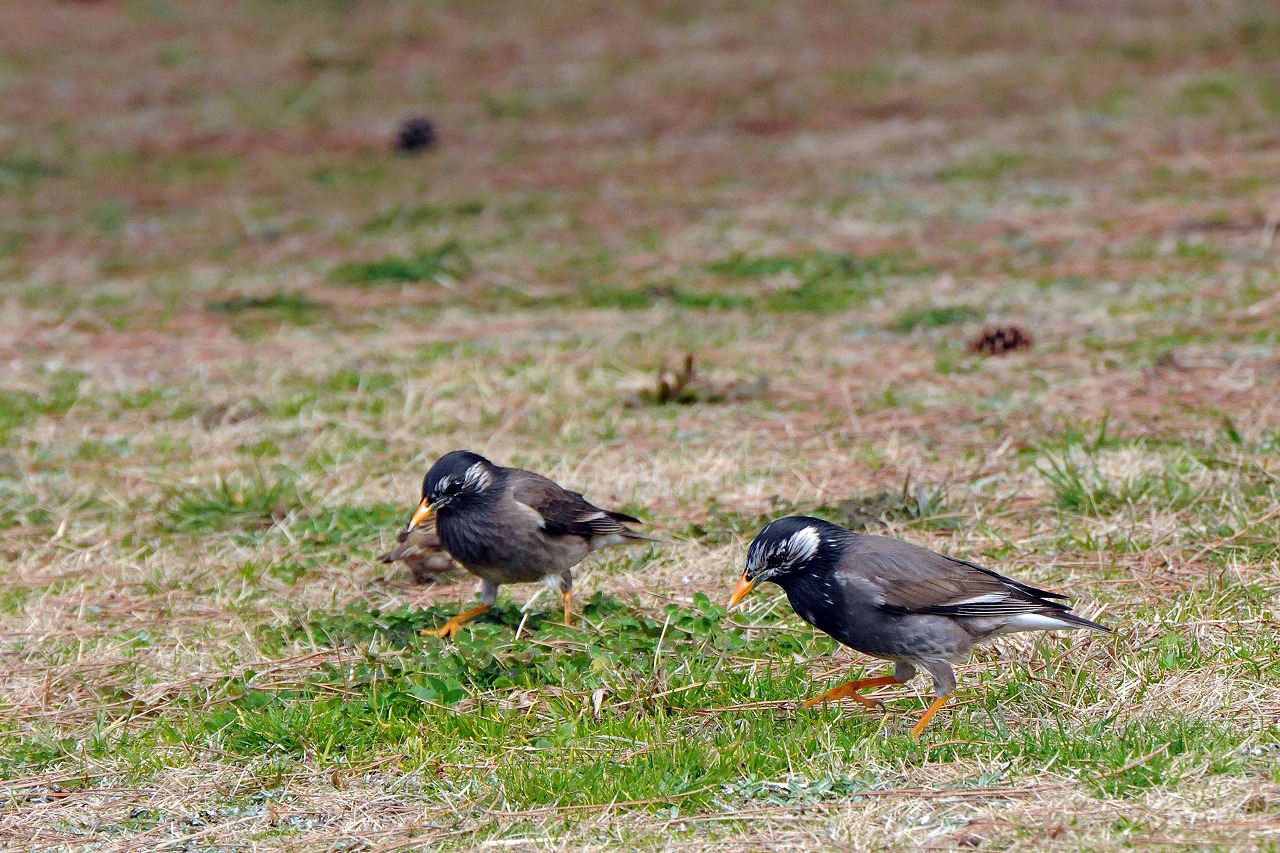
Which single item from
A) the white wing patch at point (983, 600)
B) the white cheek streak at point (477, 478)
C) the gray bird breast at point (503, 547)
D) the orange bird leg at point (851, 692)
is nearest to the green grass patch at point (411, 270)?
the white cheek streak at point (477, 478)

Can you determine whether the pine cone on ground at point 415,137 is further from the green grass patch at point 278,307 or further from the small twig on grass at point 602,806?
the small twig on grass at point 602,806

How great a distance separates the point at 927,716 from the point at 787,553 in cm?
73

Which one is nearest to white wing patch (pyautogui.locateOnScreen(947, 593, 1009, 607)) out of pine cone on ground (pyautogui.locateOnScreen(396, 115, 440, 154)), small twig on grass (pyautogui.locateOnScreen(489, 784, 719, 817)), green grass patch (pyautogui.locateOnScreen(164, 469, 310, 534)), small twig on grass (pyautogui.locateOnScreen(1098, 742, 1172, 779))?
small twig on grass (pyautogui.locateOnScreen(1098, 742, 1172, 779))

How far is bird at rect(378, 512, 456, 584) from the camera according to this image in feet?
22.2

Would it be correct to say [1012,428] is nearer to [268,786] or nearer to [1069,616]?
[1069,616]

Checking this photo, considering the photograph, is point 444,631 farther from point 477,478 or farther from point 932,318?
point 932,318

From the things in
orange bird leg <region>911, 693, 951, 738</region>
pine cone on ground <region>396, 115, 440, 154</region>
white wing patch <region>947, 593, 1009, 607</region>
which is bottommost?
orange bird leg <region>911, 693, 951, 738</region>

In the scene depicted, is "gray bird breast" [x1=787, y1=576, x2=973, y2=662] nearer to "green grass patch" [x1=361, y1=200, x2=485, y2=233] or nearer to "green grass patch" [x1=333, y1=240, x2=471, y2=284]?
"green grass patch" [x1=333, y1=240, x2=471, y2=284]

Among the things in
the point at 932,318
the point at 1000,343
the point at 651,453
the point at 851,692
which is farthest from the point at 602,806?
the point at 932,318

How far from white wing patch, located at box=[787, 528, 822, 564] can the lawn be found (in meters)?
0.49

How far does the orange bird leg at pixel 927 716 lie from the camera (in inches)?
196

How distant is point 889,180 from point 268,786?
13472 mm

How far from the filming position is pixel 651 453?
8.36m

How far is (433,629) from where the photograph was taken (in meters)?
6.18
